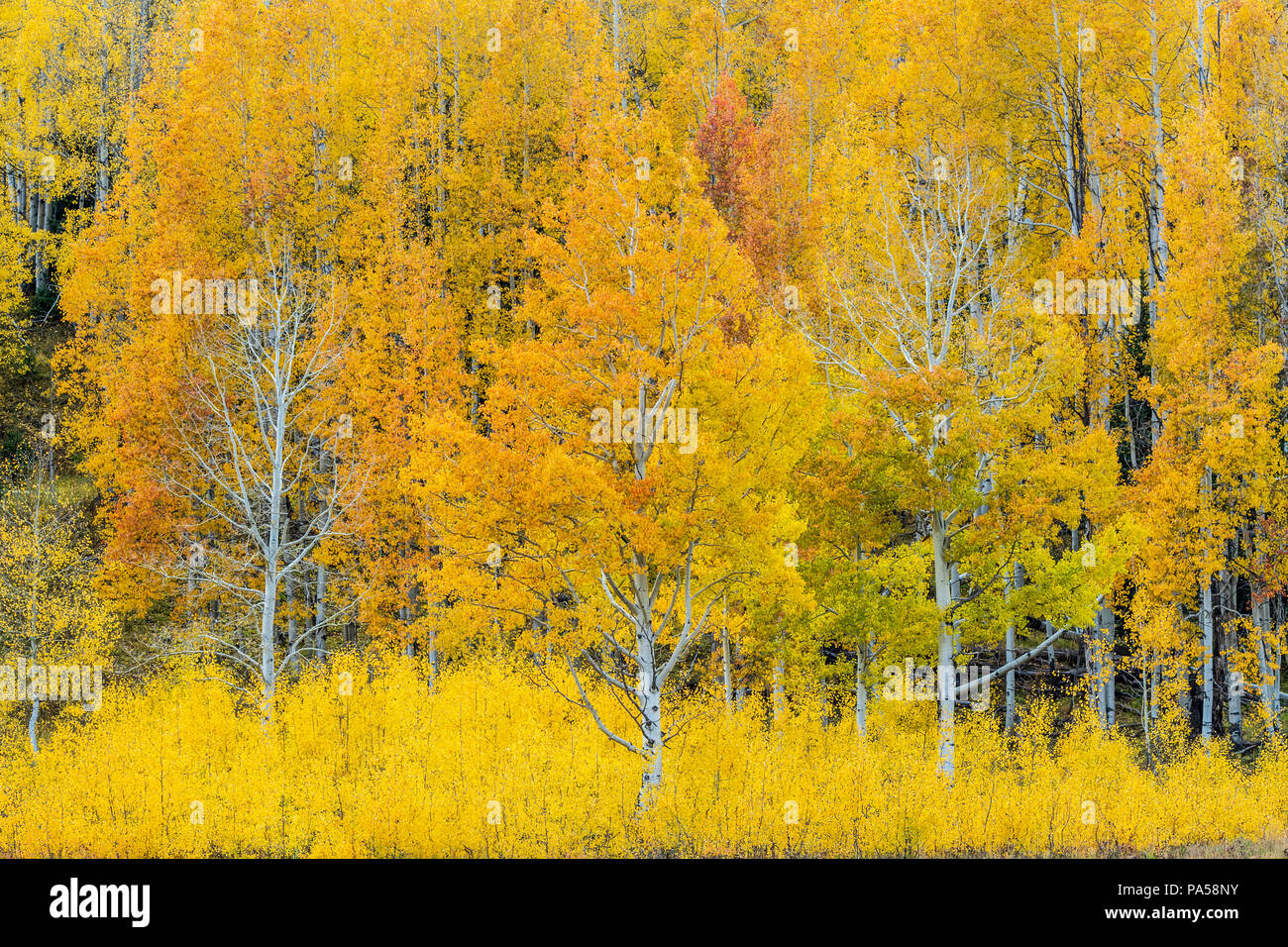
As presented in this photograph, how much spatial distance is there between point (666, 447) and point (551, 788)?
4377mm

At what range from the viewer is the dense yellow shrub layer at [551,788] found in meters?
12.2

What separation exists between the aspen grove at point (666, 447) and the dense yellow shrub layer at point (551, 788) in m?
0.09

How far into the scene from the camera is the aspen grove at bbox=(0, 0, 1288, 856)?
1295cm

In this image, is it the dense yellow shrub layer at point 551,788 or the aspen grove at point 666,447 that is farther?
the aspen grove at point 666,447

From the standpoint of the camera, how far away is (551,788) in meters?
12.7

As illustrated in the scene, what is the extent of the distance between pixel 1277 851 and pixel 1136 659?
581cm

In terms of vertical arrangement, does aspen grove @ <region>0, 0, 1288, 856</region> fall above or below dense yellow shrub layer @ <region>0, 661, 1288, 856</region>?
above

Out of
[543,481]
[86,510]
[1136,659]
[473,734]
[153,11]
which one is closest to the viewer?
[543,481]

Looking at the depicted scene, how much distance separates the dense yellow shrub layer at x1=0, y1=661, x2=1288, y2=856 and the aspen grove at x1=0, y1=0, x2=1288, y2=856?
9 centimetres

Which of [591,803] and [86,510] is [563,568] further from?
[86,510]

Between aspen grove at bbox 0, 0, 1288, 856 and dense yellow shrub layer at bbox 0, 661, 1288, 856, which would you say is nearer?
dense yellow shrub layer at bbox 0, 661, 1288, 856

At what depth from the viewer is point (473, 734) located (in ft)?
51.3

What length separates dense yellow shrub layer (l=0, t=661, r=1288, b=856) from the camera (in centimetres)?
1225
